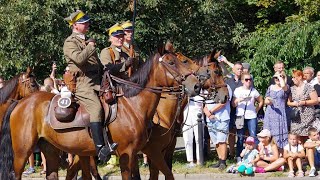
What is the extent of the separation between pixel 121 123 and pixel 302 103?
6134 mm

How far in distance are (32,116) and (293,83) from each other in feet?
23.3

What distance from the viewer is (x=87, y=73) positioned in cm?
1126

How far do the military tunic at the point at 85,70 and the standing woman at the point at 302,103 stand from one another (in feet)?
20.1

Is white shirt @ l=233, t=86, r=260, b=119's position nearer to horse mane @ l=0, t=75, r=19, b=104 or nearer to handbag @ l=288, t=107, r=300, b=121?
handbag @ l=288, t=107, r=300, b=121

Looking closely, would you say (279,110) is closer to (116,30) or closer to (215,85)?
(215,85)

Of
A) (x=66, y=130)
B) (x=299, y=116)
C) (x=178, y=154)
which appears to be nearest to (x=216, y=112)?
(x=299, y=116)

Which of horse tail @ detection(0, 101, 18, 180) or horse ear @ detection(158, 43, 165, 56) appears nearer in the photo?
horse ear @ detection(158, 43, 165, 56)

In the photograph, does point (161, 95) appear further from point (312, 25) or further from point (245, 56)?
point (245, 56)

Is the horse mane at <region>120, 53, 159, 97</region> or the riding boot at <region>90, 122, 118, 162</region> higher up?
the horse mane at <region>120, 53, 159, 97</region>

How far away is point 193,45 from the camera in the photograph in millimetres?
24906

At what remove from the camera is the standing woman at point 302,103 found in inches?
624

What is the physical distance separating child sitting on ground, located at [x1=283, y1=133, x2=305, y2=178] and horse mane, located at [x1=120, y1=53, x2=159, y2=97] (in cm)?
519

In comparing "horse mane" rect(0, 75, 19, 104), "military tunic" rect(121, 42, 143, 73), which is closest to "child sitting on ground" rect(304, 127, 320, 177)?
"military tunic" rect(121, 42, 143, 73)

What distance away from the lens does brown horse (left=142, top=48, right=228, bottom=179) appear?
467 inches
